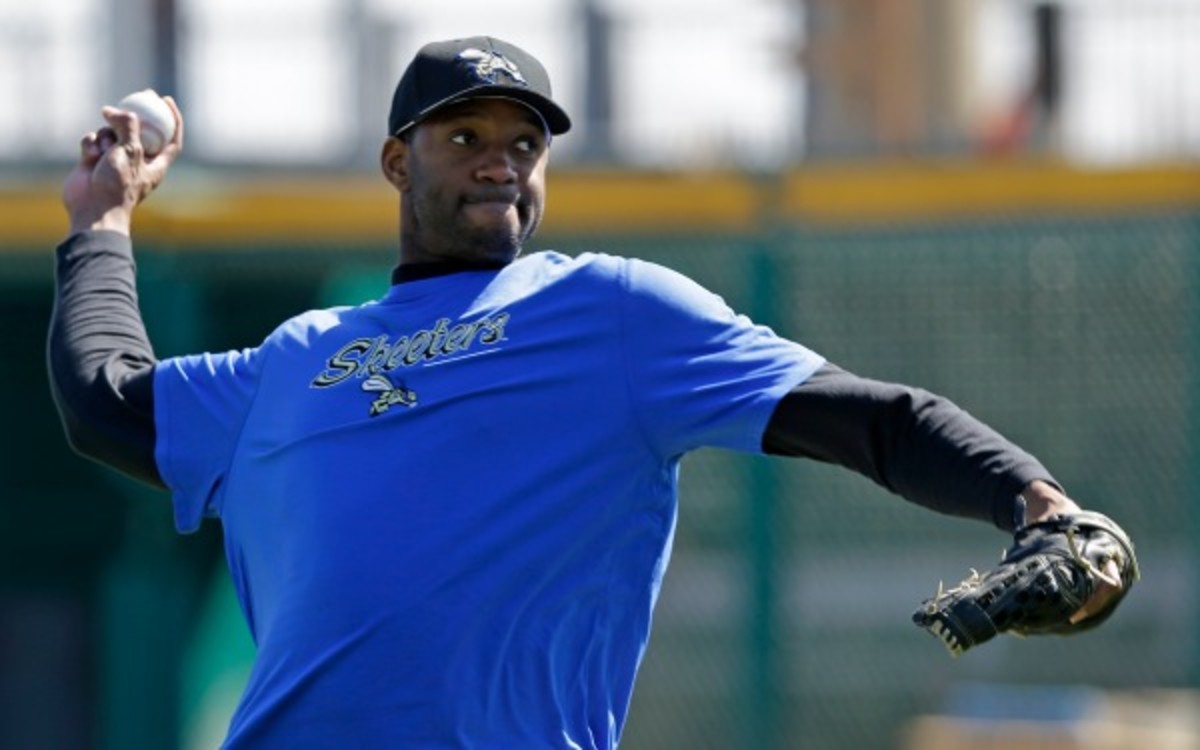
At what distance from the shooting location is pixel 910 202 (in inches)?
431

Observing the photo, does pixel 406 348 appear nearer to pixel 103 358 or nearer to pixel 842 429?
pixel 103 358

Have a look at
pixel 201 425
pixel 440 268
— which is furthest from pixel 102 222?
pixel 440 268

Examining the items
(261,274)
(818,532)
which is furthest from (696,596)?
(261,274)

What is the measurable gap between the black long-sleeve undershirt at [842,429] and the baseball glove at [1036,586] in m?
0.09

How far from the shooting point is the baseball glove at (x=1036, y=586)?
10.8 feet

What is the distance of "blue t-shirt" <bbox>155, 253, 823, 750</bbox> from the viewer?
3730 millimetres

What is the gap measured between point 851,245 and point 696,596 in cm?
159

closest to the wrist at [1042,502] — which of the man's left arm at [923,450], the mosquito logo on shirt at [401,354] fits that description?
the man's left arm at [923,450]

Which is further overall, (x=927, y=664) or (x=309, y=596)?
(x=927, y=664)

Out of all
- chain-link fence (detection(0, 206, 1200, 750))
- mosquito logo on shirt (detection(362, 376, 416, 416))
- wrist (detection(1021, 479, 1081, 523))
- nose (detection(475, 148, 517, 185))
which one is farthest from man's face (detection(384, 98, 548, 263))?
chain-link fence (detection(0, 206, 1200, 750))

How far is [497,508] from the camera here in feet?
12.3

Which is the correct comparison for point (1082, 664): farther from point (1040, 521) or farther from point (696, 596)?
point (1040, 521)

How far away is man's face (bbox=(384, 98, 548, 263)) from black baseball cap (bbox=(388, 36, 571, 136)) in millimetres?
28

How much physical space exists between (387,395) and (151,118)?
0.96 metres
